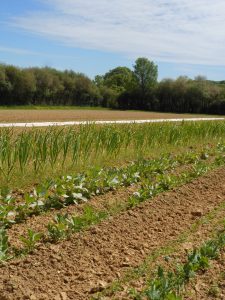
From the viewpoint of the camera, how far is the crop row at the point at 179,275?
291cm

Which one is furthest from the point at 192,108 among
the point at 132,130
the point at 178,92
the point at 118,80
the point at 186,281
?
the point at 186,281

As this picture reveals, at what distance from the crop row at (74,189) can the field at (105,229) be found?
13 mm

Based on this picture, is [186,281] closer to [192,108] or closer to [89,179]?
[89,179]

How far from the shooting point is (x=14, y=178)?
6.15 metres

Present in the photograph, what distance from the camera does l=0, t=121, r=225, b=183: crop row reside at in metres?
6.14

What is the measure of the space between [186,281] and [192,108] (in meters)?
50.8

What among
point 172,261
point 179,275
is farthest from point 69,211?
point 179,275

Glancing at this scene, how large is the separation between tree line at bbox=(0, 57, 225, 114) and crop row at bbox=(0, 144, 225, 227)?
4176 cm

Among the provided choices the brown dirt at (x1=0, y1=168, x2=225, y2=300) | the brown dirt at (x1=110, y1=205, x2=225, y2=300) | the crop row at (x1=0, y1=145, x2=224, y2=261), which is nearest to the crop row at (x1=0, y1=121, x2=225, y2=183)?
the crop row at (x1=0, y1=145, x2=224, y2=261)

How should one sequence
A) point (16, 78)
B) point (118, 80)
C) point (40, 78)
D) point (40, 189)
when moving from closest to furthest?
point (40, 189), point (16, 78), point (40, 78), point (118, 80)

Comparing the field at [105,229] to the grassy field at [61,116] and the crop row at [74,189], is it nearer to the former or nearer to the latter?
the crop row at [74,189]

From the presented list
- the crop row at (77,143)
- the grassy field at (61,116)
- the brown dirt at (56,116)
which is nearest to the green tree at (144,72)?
the grassy field at (61,116)

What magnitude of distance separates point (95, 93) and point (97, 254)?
5408cm

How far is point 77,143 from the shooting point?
7133 millimetres
